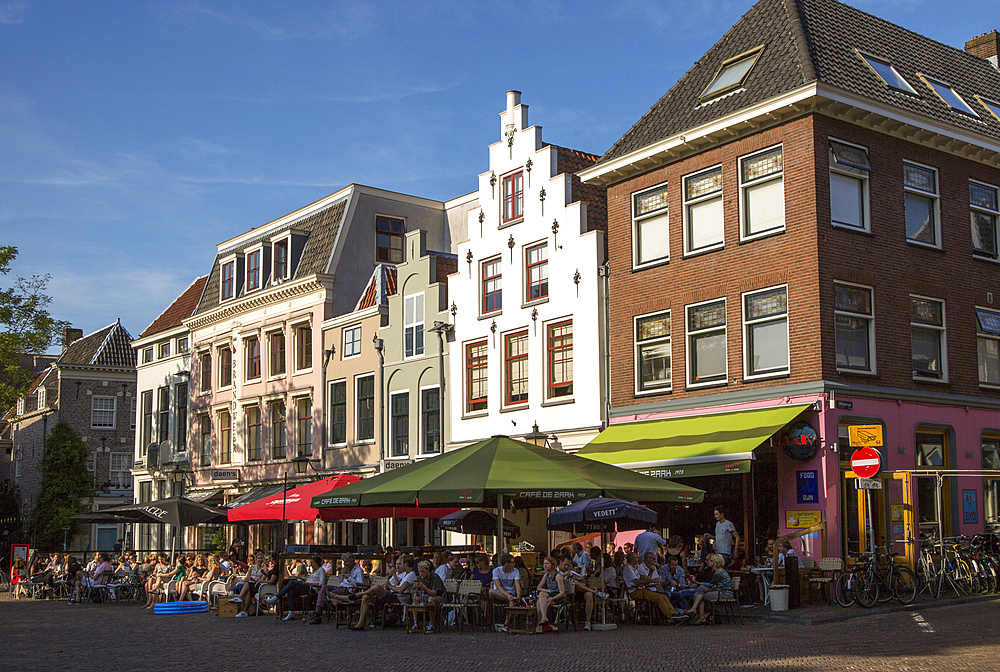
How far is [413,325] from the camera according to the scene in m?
34.3

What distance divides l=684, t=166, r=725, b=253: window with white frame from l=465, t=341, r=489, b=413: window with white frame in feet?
25.6

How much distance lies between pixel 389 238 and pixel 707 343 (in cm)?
1855

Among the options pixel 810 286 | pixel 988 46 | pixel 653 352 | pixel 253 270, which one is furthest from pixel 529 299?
pixel 253 270

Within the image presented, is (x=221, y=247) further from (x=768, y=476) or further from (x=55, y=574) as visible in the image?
(x=768, y=476)

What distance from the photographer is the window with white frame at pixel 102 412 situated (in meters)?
61.8

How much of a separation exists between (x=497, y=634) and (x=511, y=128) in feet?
53.8

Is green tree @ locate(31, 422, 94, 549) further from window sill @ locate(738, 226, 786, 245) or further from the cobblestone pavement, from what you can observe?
window sill @ locate(738, 226, 786, 245)

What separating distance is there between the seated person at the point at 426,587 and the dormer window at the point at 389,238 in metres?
22.7

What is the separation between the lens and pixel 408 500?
60.0ft

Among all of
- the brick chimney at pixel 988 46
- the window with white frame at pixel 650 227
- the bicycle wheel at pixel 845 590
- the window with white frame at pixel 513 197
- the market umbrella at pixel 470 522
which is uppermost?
the brick chimney at pixel 988 46

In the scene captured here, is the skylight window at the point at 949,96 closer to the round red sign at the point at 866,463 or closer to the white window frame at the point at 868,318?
the white window frame at the point at 868,318

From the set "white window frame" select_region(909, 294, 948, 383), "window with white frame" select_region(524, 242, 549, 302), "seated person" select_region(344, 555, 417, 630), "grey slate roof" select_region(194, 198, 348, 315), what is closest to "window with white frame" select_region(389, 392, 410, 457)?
"grey slate roof" select_region(194, 198, 348, 315)

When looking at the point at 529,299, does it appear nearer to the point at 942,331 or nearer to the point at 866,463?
the point at 942,331

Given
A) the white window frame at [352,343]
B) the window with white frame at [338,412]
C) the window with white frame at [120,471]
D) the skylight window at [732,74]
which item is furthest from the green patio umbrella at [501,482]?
the window with white frame at [120,471]
